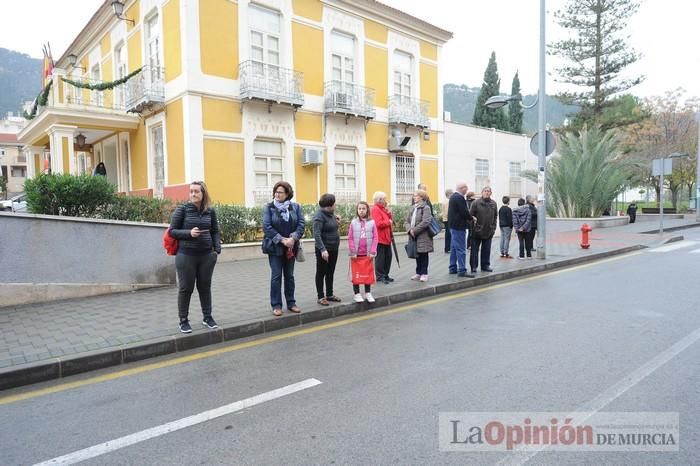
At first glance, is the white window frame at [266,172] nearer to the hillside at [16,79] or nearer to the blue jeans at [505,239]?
the blue jeans at [505,239]

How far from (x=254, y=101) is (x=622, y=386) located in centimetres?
1403

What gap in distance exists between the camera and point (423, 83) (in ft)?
70.7

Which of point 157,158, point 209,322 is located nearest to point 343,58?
point 157,158

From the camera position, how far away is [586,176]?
2270cm

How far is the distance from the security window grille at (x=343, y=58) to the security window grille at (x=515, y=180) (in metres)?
13.3

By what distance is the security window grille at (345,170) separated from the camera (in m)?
18.6

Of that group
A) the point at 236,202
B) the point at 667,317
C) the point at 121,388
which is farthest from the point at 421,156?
the point at 121,388

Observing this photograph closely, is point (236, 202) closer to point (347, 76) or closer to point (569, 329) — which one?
point (347, 76)

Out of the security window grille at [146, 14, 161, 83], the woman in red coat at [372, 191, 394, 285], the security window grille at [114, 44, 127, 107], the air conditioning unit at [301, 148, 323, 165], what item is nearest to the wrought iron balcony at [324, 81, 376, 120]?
the air conditioning unit at [301, 148, 323, 165]

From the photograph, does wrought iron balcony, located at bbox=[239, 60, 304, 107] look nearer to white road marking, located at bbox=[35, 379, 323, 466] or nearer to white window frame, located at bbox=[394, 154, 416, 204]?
white window frame, located at bbox=[394, 154, 416, 204]

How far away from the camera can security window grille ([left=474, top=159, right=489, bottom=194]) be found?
2508 centimetres

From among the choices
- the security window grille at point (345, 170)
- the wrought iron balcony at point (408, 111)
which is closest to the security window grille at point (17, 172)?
the security window grille at point (345, 170)

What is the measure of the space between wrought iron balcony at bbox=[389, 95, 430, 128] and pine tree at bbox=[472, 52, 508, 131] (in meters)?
25.1

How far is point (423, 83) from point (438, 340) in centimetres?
1814
